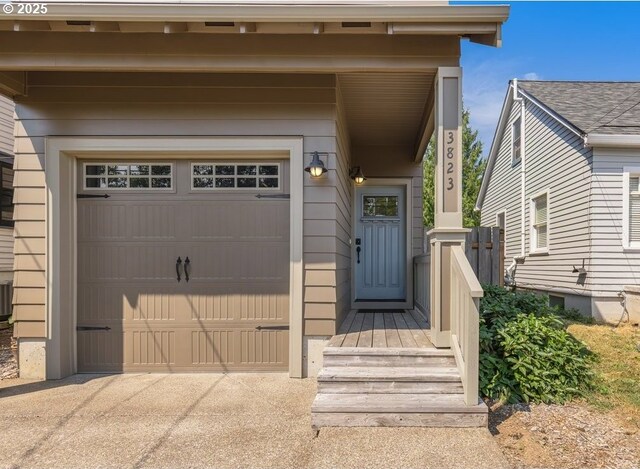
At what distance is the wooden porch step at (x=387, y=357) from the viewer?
3.21m

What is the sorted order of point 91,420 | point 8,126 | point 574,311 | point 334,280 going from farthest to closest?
point 8,126, point 574,311, point 334,280, point 91,420

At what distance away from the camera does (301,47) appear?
3355 millimetres

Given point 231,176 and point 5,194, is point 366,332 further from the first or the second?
point 5,194

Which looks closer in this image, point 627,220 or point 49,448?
point 49,448

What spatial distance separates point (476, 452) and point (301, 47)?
315 cm

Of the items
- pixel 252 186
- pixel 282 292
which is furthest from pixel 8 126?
pixel 282 292

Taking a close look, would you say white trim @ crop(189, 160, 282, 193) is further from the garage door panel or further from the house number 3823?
the house number 3823

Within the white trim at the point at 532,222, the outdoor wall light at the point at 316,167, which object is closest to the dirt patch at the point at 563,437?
the outdoor wall light at the point at 316,167

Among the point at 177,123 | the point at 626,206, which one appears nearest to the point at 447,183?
the point at 177,123

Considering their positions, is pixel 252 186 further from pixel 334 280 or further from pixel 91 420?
pixel 91 420

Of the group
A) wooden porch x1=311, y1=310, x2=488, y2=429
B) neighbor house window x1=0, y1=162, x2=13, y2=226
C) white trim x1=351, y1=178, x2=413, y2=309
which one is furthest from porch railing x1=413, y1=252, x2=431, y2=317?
neighbor house window x1=0, y1=162, x2=13, y2=226

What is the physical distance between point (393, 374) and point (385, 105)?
298 centimetres

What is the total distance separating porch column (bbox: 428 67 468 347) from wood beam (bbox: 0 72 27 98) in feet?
12.2

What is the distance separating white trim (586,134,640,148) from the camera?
6.31 m
